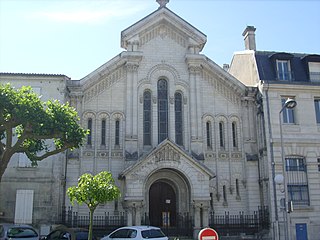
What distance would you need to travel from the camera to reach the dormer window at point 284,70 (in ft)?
96.5

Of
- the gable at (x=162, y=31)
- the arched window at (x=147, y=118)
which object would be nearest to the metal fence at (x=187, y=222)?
the arched window at (x=147, y=118)

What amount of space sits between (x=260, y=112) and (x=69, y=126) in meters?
14.4

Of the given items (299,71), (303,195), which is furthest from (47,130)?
(299,71)

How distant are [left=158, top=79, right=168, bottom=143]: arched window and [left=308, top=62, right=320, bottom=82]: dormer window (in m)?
10.6

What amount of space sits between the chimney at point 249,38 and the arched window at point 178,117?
816cm

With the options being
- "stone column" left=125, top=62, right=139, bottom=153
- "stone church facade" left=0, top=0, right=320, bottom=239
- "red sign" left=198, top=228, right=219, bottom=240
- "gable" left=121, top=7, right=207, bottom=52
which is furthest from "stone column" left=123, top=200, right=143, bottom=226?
"red sign" left=198, top=228, right=219, bottom=240

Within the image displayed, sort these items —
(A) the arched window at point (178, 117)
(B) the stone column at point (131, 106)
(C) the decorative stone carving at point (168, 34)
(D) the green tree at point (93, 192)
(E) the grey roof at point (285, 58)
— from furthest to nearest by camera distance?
(C) the decorative stone carving at point (168, 34)
(E) the grey roof at point (285, 58)
(A) the arched window at point (178, 117)
(B) the stone column at point (131, 106)
(D) the green tree at point (93, 192)

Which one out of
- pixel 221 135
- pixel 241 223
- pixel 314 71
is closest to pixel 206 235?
pixel 241 223

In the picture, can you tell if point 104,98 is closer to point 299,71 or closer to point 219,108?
point 219,108

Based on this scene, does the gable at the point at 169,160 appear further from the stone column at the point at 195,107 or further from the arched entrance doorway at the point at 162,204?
the arched entrance doorway at the point at 162,204

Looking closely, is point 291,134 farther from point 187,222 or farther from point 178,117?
point 187,222

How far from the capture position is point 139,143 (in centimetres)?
2711

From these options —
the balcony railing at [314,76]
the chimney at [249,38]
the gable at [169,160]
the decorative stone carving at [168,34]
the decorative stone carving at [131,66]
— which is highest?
the chimney at [249,38]

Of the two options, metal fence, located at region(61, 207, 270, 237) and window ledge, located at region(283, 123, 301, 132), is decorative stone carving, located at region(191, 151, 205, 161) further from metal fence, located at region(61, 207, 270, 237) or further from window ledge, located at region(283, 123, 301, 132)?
window ledge, located at region(283, 123, 301, 132)
